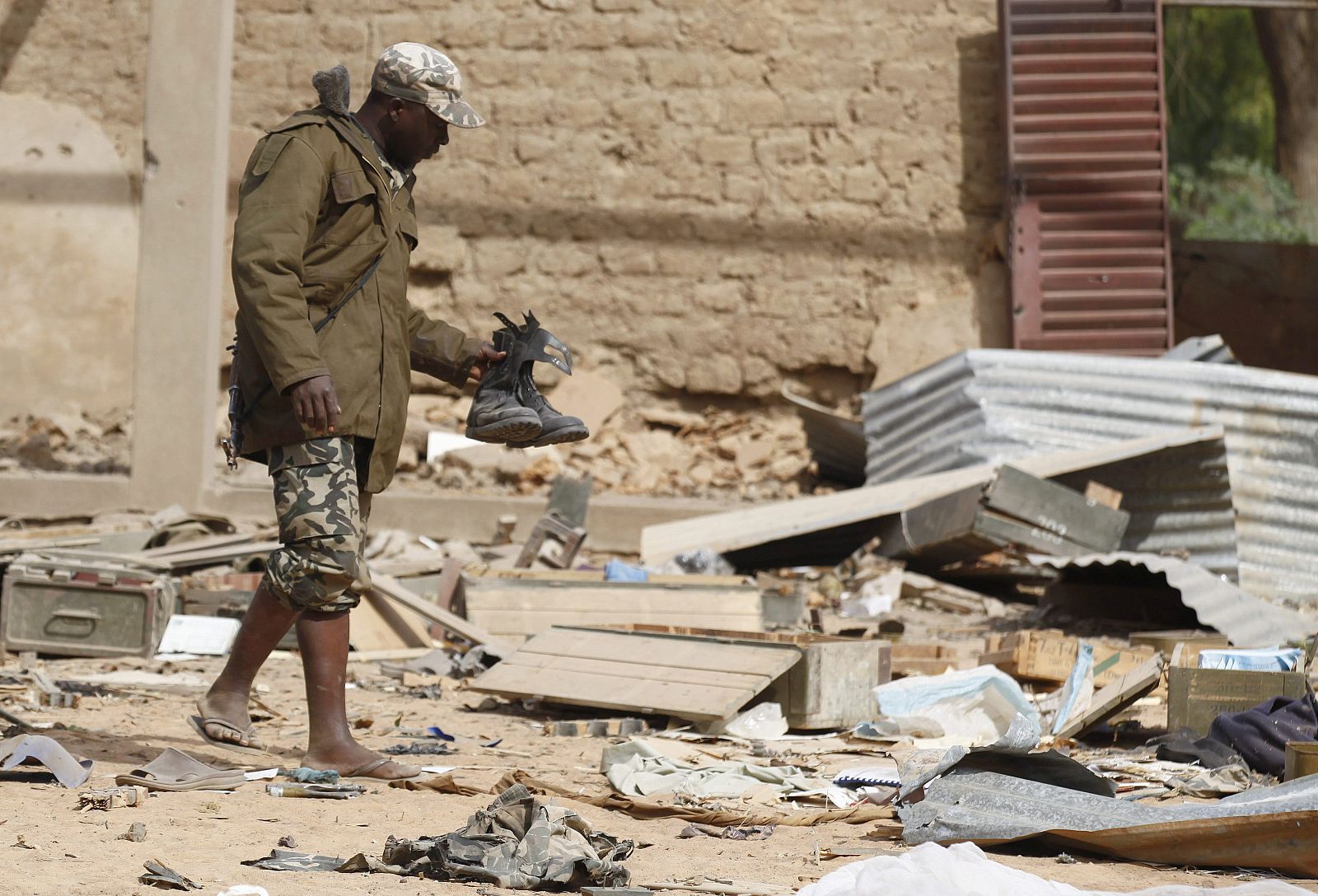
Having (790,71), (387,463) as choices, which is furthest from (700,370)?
(387,463)

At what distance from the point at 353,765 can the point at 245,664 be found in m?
0.48

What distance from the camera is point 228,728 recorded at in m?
3.91

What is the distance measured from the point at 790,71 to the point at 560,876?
7647mm

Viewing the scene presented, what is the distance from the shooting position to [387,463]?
383cm

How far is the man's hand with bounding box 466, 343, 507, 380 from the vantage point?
4.07m

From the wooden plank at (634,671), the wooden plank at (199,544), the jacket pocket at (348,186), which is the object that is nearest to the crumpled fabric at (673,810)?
the wooden plank at (634,671)

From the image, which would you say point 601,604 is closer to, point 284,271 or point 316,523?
point 316,523

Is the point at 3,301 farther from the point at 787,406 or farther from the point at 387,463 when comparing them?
the point at 387,463

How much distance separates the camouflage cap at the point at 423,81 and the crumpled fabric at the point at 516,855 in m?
1.79

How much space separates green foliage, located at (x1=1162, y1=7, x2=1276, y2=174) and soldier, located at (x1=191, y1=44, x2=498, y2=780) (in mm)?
17373

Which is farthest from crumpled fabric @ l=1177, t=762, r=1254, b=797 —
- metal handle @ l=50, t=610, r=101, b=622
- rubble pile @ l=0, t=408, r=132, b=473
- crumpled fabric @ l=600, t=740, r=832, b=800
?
rubble pile @ l=0, t=408, r=132, b=473

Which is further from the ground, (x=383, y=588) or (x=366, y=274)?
(x=366, y=274)

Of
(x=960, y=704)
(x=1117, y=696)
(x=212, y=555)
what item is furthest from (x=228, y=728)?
(x=212, y=555)

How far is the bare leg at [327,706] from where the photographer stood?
367 cm
